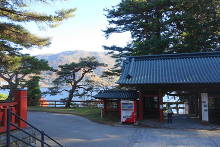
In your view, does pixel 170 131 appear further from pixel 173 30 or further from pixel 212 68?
pixel 173 30

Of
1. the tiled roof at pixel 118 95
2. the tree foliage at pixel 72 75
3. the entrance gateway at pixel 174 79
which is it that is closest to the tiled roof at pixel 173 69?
the entrance gateway at pixel 174 79

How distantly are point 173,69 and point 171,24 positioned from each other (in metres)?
8.63

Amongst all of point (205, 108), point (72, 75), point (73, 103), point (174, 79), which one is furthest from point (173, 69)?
point (73, 103)

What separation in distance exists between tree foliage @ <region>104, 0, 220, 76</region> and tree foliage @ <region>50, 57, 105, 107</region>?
2.99 meters

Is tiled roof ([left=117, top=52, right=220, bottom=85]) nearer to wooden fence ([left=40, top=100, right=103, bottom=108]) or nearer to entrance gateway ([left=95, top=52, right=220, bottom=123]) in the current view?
entrance gateway ([left=95, top=52, right=220, bottom=123])

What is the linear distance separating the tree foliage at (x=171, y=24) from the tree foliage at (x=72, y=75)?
2.99 meters

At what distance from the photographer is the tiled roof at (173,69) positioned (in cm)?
1578

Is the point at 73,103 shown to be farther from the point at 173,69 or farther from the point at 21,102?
the point at 21,102

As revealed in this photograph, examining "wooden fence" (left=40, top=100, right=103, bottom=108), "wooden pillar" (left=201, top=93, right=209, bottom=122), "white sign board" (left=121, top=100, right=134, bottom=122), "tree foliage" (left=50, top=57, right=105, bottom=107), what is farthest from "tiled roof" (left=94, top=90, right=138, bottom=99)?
"tree foliage" (left=50, top=57, right=105, bottom=107)

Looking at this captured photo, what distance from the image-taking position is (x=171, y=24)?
24906 mm

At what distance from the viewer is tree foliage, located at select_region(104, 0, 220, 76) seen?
23.2 m

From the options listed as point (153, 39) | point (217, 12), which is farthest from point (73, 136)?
point (217, 12)

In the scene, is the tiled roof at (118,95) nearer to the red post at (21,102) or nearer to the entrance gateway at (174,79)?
the entrance gateway at (174,79)

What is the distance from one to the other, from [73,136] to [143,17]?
54.2 feet
